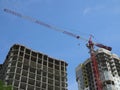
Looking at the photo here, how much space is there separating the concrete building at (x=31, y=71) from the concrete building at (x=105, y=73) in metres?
30.6

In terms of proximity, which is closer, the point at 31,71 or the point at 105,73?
the point at 31,71

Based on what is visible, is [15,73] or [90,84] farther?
[90,84]

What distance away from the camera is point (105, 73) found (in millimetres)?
179875

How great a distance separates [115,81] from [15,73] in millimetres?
75584

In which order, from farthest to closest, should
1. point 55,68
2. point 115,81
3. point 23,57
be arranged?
point 115,81 → point 55,68 → point 23,57

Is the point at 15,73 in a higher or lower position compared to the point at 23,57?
lower

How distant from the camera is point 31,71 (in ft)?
488

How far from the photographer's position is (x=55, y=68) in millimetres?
164000

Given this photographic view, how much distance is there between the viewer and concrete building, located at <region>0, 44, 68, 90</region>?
138 meters

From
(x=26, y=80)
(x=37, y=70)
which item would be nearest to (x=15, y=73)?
(x=26, y=80)

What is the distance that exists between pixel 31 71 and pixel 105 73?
58390 millimetres

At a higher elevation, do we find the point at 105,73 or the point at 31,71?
the point at 105,73

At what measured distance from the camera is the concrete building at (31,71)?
13788 cm

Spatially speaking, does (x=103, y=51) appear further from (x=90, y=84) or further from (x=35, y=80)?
(x=35, y=80)
